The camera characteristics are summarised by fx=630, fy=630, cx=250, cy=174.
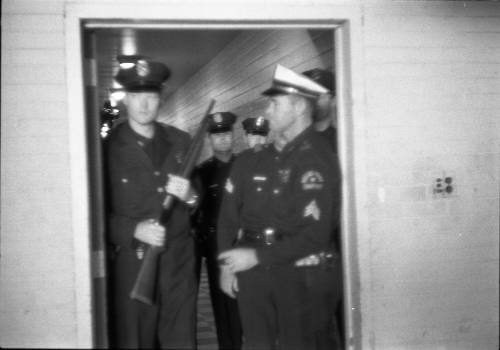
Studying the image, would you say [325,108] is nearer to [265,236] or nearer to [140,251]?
[265,236]

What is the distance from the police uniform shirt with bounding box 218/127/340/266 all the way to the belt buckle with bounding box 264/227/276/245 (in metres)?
0.03

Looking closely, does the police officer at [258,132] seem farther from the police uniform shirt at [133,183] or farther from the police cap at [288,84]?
the police uniform shirt at [133,183]

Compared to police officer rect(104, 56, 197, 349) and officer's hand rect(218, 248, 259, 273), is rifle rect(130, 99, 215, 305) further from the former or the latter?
officer's hand rect(218, 248, 259, 273)

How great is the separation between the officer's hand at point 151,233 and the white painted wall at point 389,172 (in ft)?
1.20

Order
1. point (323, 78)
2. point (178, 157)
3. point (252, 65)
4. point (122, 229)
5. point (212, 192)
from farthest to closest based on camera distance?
point (252, 65) → point (212, 192) → point (323, 78) → point (178, 157) → point (122, 229)

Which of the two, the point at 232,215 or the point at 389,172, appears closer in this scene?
the point at 389,172

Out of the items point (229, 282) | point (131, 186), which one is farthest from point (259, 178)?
point (131, 186)

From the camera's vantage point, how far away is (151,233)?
3.56 meters

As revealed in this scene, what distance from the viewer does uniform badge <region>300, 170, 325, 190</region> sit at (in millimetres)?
3605

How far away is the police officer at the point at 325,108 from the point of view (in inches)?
167

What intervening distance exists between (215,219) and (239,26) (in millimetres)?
1491

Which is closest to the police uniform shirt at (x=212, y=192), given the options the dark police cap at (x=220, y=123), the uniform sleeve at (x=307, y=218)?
the dark police cap at (x=220, y=123)

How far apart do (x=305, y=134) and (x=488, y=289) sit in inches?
58.6

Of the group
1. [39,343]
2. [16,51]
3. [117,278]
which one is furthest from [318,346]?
[16,51]
